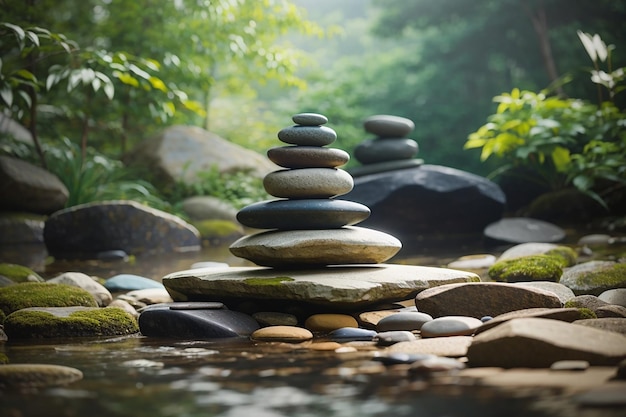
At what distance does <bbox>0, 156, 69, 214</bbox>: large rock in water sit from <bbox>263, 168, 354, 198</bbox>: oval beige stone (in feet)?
19.4

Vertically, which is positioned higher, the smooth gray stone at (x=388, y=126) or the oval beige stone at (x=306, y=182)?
the smooth gray stone at (x=388, y=126)

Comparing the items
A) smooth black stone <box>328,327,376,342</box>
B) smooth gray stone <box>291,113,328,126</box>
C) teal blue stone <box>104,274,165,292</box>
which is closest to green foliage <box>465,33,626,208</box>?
smooth gray stone <box>291,113,328,126</box>

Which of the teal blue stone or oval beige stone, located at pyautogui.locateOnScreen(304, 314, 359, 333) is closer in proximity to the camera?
oval beige stone, located at pyautogui.locateOnScreen(304, 314, 359, 333)

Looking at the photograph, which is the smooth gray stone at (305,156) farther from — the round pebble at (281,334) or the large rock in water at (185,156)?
the large rock in water at (185,156)

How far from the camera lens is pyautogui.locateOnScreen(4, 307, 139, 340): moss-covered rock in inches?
140

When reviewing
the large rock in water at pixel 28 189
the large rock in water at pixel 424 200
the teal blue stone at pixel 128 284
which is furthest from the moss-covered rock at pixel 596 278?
the large rock in water at pixel 28 189

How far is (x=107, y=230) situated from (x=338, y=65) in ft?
38.5

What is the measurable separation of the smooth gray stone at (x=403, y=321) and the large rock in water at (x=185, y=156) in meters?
8.98

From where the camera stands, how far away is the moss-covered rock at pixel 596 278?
14.8ft

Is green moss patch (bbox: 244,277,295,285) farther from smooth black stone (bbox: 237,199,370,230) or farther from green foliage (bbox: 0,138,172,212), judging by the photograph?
A: green foliage (bbox: 0,138,172,212)

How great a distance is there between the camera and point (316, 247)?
4.05 metres

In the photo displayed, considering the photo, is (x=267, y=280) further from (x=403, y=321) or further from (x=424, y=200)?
(x=424, y=200)

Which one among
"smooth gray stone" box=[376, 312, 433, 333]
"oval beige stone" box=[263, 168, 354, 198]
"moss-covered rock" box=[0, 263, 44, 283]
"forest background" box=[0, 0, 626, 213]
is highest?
"forest background" box=[0, 0, 626, 213]

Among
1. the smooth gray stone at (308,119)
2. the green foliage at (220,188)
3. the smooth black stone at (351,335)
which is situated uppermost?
the green foliage at (220,188)
